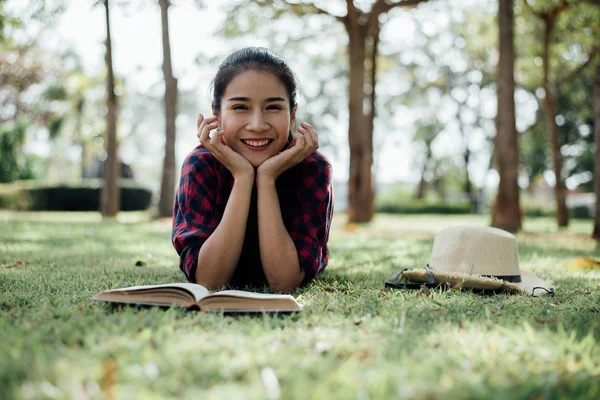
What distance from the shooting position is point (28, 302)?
228 cm

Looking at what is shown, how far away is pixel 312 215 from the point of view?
9.60 feet

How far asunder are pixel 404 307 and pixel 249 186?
992mm

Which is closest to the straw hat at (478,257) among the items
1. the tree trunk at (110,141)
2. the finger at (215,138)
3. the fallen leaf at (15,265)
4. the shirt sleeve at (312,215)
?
the shirt sleeve at (312,215)

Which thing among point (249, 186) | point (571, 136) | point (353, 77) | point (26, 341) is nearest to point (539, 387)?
point (26, 341)

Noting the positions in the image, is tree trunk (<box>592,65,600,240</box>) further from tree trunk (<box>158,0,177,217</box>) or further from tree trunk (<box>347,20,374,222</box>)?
tree trunk (<box>158,0,177,217</box>)

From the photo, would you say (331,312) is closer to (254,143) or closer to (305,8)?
(254,143)

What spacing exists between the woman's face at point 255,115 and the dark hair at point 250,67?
0.12 feet

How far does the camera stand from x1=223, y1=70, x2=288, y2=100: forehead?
2.68 meters

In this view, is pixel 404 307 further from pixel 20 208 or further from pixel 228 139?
pixel 20 208

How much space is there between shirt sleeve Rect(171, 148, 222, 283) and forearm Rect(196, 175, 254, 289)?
0.07m

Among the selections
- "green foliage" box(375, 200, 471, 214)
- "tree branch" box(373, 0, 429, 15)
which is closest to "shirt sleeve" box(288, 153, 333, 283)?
"tree branch" box(373, 0, 429, 15)

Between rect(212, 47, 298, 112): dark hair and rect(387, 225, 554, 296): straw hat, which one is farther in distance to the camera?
rect(387, 225, 554, 296): straw hat

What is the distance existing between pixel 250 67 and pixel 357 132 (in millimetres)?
8931

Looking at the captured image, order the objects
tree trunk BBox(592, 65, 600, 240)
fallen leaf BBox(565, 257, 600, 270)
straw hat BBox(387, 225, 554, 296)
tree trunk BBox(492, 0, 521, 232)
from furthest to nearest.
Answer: tree trunk BBox(492, 0, 521, 232), tree trunk BBox(592, 65, 600, 240), fallen leaf BBox(565, 257, 600, 270), straw hat BBox(387, 225, 554, 296)
